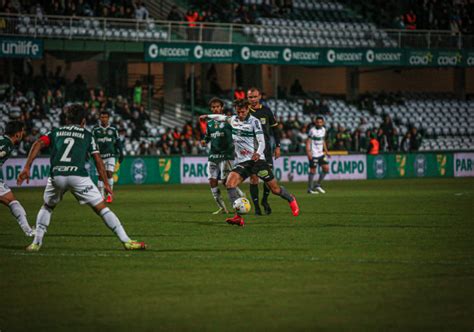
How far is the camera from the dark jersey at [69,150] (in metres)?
11.2

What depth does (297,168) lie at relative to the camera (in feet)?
122

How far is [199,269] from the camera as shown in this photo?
32.4 feet

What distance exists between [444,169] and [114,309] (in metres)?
34.0

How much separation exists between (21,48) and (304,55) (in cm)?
1411

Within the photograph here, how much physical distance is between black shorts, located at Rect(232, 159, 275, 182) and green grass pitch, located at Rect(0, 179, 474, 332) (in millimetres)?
883

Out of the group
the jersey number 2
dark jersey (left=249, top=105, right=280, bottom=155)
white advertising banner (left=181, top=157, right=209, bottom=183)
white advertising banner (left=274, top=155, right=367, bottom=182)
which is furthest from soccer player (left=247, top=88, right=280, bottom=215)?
white advertising banner (left=274, top=155, right=367, bottom=182)

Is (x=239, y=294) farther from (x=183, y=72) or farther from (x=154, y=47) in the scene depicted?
(x=183, y=72)

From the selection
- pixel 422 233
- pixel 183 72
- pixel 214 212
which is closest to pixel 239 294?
pixel 422 233

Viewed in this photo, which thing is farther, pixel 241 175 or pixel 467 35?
pixel 467 35

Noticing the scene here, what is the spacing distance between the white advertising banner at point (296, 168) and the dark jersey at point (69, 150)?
2337cm

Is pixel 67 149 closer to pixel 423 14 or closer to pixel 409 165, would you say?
pixel 409 165

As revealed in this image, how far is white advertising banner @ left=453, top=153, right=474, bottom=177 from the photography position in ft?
131

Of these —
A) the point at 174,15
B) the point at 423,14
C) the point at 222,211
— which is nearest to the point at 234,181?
the point at 222,211

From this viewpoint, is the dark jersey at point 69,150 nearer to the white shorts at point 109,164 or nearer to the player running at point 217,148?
the player running at point 217,148
